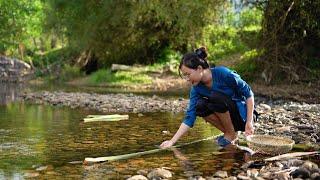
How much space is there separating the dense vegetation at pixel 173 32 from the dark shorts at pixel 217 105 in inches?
357

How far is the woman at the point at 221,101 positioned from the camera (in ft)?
19.0

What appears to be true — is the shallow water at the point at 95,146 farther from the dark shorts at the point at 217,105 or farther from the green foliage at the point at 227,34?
the green foliage at the point at 227,34

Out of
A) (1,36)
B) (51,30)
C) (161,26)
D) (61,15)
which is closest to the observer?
(161,26)

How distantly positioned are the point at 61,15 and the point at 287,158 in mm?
21876

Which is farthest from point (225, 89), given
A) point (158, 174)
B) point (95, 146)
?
point (95, 146)

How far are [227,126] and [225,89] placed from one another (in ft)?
1.65

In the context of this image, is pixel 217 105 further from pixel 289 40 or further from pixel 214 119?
pixel 289 40

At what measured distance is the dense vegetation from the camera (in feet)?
49.3

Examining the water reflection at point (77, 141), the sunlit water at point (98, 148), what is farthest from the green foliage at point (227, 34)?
the sunlit water at point (98, 148)

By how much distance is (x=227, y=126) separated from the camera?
6.21 meters

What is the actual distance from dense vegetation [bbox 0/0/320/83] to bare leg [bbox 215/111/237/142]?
8.83 meters

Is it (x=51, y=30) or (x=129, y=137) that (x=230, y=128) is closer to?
(x=129, y=137)

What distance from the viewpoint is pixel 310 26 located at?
14703 mm

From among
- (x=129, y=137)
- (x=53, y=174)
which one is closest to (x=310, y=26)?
(x=129, y=137)
